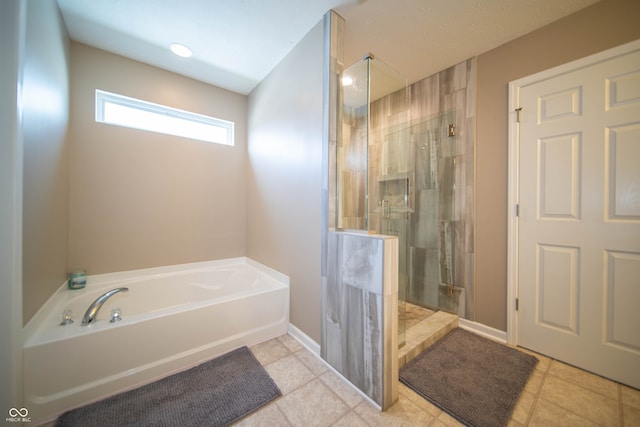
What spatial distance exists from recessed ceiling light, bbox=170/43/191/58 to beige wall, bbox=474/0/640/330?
8.80 ft

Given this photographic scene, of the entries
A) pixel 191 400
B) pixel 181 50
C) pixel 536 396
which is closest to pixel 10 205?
pixel 191 400

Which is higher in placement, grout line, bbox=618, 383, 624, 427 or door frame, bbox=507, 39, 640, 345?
door frame, bbox=507, 39, 640, 345

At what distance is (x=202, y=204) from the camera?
2545 millimetres

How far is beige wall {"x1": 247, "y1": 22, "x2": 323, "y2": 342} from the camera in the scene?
1.70m

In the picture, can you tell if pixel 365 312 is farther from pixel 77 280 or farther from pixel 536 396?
pixel 77 280

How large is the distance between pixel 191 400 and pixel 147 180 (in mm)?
2004

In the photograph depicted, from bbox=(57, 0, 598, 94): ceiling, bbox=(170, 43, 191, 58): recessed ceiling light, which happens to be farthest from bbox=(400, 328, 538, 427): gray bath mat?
bbox=(170, 43, 191, 58): recessed ceiling light

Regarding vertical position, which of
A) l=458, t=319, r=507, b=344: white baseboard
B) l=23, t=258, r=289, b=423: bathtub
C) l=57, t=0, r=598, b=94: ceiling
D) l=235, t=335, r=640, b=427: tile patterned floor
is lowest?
l=235, t=335, r=640, b=427: tile patterned floor

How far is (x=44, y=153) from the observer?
1393 mm

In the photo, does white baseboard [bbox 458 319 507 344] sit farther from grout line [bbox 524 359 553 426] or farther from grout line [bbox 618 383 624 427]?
grout line [bbox 618 383 624 427]

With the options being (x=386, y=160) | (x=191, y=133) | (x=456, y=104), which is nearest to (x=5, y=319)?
(x=191, y=133)

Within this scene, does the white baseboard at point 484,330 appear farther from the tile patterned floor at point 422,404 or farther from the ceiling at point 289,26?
the ceiling at point 289,26

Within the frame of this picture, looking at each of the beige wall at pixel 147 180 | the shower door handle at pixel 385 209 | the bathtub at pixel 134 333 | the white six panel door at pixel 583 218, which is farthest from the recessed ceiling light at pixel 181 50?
the white six panel door at pixel 583 218

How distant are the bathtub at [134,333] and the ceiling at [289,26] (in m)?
2.12
